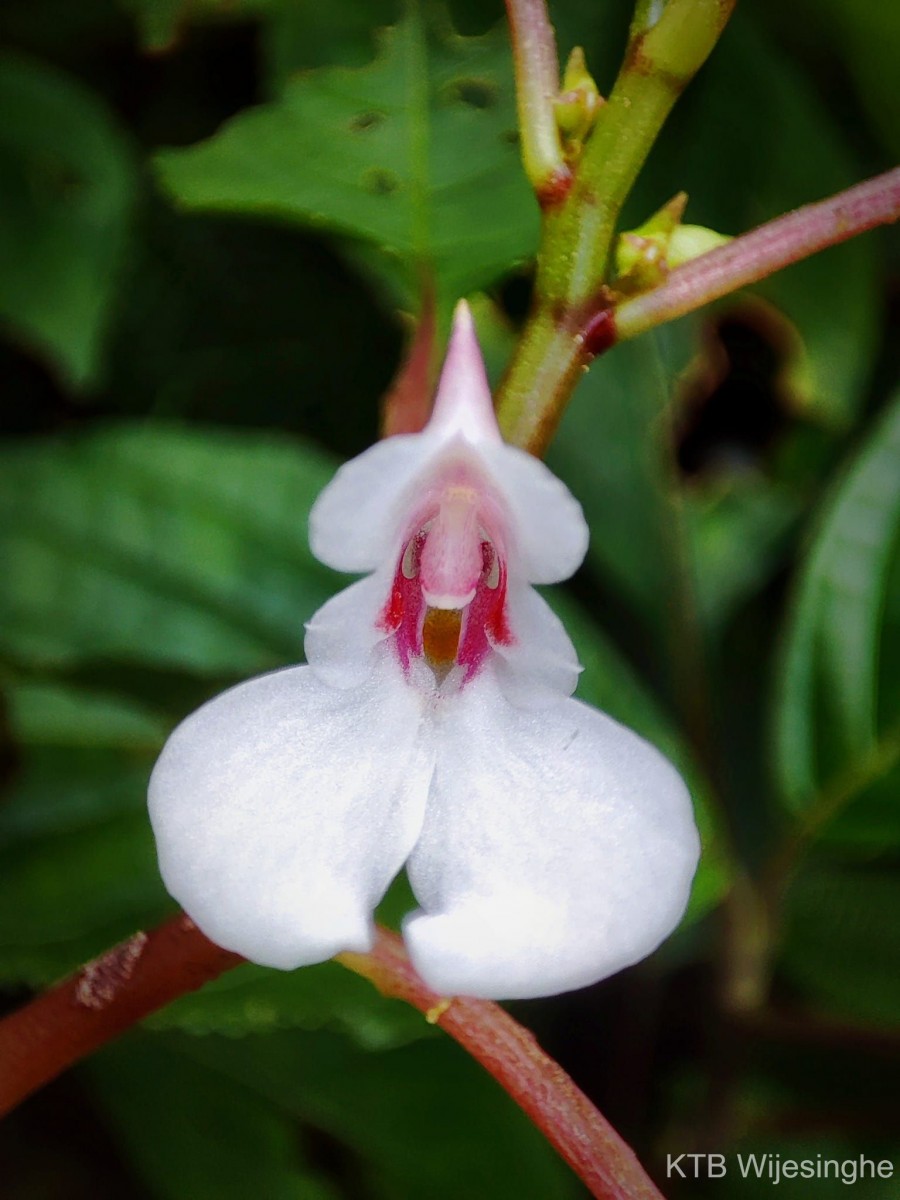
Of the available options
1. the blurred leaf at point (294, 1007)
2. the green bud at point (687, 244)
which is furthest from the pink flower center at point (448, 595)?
the blurred leaf at point (294, 1007)

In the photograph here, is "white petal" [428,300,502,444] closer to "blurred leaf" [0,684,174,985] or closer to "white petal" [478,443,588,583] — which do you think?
"white petal" [478,443,588,583]

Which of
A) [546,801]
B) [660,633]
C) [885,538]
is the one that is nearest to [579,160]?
[546,801]

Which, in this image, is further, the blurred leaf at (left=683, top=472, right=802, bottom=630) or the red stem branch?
the blurred leaf at (left=683, top=472, right=802, bottom=630)

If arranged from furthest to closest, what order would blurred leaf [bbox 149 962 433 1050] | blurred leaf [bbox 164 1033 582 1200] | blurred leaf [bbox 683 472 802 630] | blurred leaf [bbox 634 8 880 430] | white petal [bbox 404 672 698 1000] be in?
blurred leaf [bbox 683 472 802 630], blurred leaf [bbox 634 8 880 430], blurred leaf [bbox 164 1033 582 1200], blurred leaf [bbox 149 962 433 1050], white petal [bbox 404 672 698 1000]

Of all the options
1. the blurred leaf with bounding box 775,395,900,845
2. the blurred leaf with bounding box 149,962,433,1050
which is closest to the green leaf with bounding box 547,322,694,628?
the blurred leaf with bounding box 775,395,900,845

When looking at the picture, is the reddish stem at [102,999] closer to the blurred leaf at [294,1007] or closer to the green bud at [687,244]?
the blurred leaf at [294,1007]

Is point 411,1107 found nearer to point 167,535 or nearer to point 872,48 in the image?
point 167,535
